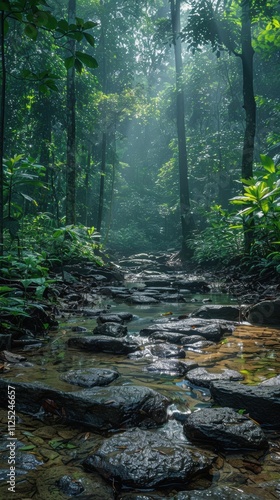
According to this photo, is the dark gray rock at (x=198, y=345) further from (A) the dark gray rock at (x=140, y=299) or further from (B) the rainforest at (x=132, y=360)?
(A) the dark gray rock at (x=140, y=299)

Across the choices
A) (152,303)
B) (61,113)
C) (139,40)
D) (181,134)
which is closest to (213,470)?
(152,303)

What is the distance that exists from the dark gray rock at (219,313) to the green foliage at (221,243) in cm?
462

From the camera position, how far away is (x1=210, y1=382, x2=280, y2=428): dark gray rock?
220 centimetres

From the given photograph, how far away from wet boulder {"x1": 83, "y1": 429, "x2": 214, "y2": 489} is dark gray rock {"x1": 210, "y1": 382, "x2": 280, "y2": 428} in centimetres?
51

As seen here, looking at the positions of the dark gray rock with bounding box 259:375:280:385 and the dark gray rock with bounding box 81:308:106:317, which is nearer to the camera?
the dark gray rock with bounding box 259:375:280:385

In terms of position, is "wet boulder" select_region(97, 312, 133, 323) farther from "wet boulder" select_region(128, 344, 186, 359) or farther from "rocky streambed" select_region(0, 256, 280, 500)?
"wet boulder" select_region(128, 344, 186, 359)

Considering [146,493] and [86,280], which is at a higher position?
[86,280]

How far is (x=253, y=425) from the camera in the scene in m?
2.01

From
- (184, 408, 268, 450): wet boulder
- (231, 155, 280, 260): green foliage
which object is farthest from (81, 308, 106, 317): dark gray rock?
(184, 408, 268, 450): wet boulder

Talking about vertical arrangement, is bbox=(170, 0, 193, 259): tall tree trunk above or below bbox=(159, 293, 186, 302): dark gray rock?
above

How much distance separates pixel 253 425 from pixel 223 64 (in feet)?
82.4

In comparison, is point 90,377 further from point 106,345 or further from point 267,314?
point 267,314

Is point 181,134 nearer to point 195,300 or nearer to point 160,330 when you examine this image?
point 195,300

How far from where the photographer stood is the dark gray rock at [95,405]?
218 cm
